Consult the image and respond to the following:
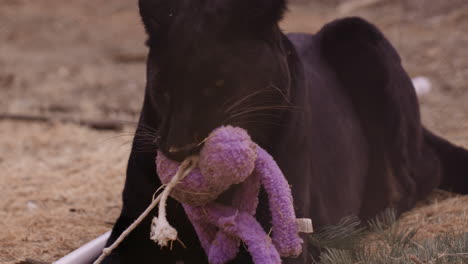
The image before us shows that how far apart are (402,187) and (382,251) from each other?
4.56 feet

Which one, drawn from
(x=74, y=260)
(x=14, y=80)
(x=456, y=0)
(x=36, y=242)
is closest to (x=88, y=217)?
(x=36, y=242)

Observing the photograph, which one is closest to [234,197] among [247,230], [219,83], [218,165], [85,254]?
[247,230]

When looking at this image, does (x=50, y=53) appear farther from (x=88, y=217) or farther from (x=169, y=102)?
(x=169, y=102)

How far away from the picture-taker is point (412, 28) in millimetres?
8281

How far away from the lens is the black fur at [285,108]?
1997mm

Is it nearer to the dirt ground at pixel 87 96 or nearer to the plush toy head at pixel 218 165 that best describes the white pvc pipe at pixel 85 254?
the dirt ground at pixel 87 96

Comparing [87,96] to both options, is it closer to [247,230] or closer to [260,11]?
[260,11]

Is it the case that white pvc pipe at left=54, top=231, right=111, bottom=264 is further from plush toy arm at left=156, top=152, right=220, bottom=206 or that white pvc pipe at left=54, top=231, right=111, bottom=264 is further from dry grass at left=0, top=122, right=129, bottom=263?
plush toy arm at left=156, top=152, right=220, bottom=206

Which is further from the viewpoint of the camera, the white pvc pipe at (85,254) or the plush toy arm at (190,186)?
the white pvc pipe at (85,254)

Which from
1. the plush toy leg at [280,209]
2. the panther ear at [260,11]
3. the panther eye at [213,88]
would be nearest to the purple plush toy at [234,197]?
the plush toy leg at [280,209]

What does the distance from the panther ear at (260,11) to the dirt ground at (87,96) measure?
2.30 feet

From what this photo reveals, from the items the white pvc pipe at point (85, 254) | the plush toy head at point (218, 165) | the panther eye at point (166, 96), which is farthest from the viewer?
the white pvc pipe at point (85, 254)

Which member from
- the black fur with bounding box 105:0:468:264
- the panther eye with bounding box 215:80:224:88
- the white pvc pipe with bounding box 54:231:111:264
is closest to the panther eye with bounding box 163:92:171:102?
the black fur with bounding box 105:0:468:264

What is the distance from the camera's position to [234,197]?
2090mm
